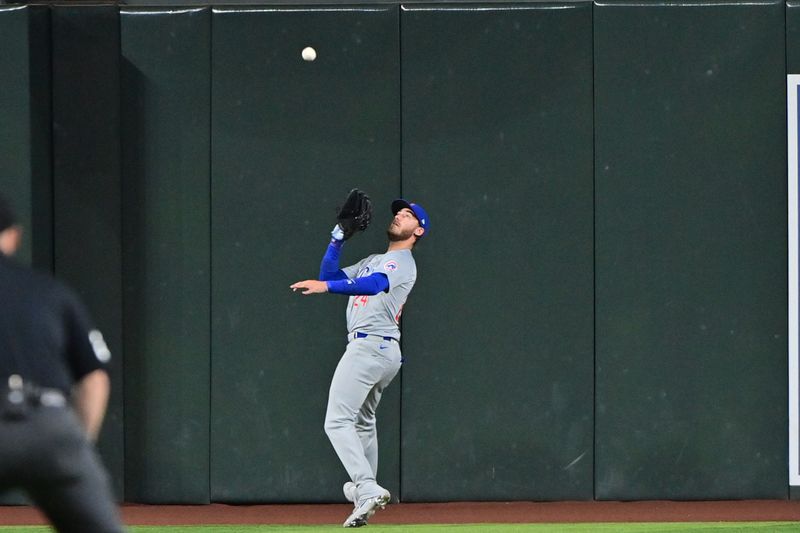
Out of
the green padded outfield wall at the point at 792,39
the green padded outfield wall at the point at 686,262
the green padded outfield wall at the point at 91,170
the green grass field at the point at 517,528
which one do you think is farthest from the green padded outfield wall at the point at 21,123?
the green padded outfield wall at the point at 792,39

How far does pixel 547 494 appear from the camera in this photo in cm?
780

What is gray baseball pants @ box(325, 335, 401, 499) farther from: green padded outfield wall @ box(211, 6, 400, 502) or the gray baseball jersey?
green padded outfield wall @ box(211, 6, 400, 502)

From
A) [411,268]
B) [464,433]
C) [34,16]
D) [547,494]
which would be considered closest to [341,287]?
[411,268]

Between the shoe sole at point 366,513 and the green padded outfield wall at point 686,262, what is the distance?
1.79m

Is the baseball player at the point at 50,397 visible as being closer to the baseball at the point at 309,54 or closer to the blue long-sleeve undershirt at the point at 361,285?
the blue long-sleeve undershirt at the point at 361,285

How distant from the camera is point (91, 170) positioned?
25.7 feet

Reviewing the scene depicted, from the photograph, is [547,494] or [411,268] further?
[547,494]

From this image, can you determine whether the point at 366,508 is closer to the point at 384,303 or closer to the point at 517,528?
the point at 517,528

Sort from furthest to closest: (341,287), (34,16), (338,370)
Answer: (34,16), (338,370), (341,287)

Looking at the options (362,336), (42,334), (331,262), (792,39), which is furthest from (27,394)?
(792,39)

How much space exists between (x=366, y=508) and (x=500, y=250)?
203cm

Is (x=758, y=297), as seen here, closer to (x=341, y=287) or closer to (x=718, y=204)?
(x=718, y=204)

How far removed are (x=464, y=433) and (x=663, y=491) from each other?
53.3 inches

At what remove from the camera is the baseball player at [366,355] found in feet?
21.8
